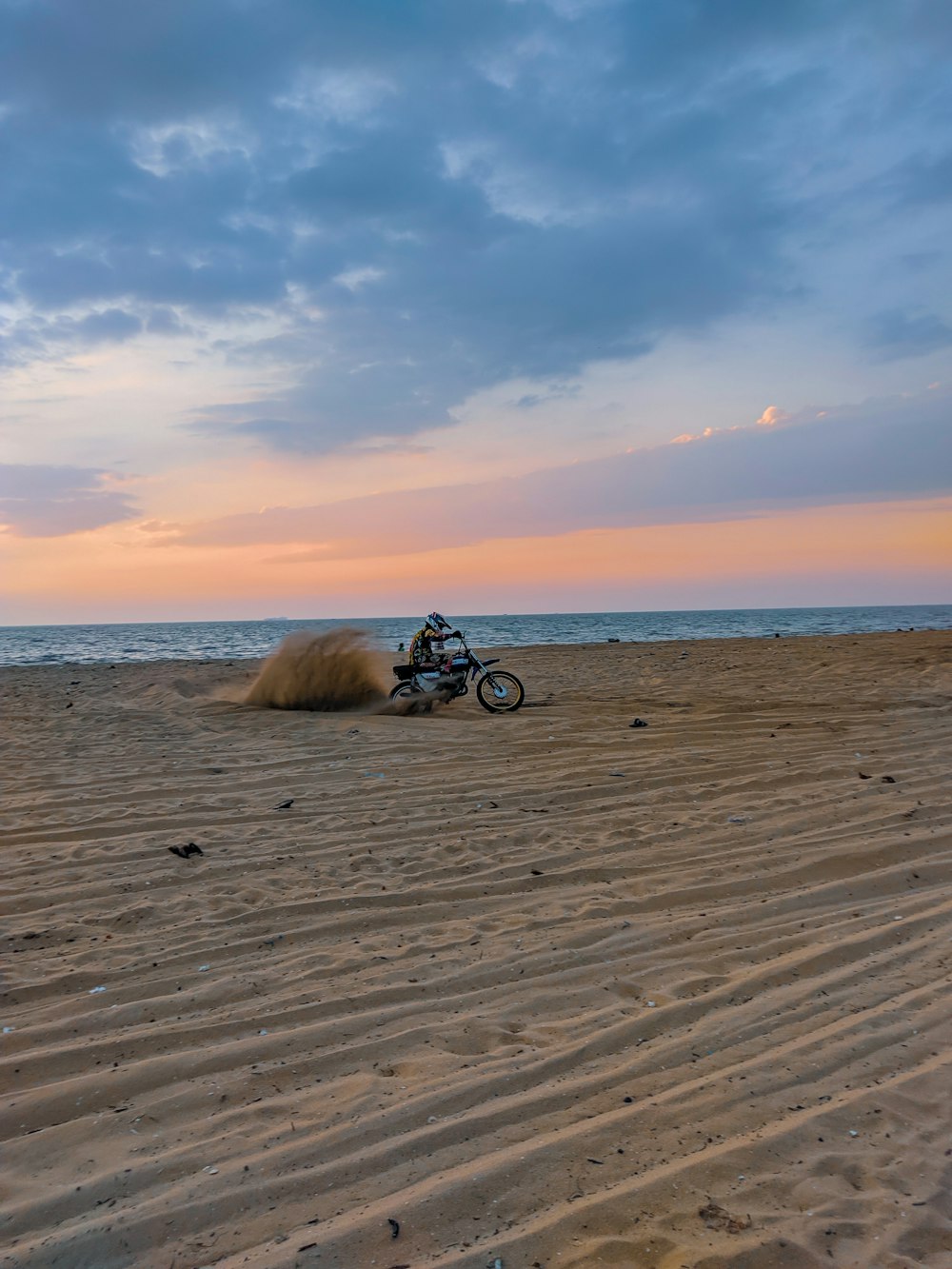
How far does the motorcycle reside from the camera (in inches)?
427

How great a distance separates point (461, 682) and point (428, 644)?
705 millimetres

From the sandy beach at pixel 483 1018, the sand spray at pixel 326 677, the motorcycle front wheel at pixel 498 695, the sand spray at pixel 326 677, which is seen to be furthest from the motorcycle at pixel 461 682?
the sandy beach at pixel 483 1018

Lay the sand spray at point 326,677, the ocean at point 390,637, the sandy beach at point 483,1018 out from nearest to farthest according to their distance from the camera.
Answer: the sandy beach at point 483,1018
the sand spray at point 326,677
the ocean at point 390,637

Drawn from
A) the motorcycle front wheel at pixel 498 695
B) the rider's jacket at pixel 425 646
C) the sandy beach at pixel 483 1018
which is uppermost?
the rider's jacket at pixel 425 646

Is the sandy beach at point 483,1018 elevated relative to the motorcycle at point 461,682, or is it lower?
lower

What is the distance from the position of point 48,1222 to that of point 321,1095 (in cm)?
81

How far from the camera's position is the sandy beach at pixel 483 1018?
6.84 ft

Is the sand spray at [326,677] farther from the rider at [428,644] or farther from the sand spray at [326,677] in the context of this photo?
the rider at [428,644]

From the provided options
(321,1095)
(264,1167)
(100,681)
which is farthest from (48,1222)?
(100,681)

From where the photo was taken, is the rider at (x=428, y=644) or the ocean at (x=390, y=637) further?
the ocean at (x=390, y=637)

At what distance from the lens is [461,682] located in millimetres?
11055

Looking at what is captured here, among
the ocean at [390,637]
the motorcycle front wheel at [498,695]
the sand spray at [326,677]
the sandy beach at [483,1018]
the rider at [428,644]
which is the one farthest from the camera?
the ocean at [390,637]

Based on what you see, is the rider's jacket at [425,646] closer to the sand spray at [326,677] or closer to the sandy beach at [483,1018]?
the sand spray at [326,677]

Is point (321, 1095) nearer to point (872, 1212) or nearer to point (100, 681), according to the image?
point (872, 1212)
